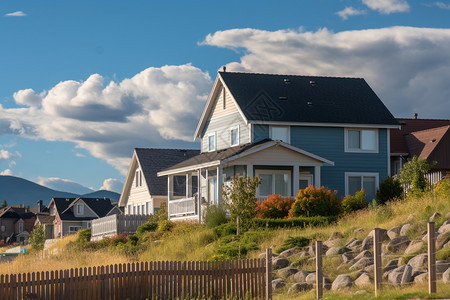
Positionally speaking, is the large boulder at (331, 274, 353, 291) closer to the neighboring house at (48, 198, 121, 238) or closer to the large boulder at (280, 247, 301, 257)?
the large boulder at (280, 247, 301, 257)

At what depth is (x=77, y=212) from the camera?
306 ft

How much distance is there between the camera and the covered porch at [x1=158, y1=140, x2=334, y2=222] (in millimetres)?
35562

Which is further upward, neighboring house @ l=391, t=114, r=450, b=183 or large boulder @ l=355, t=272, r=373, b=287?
neighboring house @ l=391, t=114, r=450, b=183

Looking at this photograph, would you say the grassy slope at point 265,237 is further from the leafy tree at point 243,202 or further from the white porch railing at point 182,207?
the white porch railing at point 182,207

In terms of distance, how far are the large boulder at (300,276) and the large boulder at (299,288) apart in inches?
26.6

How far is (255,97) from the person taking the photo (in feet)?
135

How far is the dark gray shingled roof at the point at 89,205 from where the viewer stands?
92125 mm

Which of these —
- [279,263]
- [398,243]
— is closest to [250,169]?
[279,263]

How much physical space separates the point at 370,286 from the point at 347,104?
26.0 metres

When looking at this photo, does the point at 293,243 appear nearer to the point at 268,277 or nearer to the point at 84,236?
the point at 268,277

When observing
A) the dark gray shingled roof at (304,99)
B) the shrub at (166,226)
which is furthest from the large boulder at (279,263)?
the dark gray shingled roof at (304,99)

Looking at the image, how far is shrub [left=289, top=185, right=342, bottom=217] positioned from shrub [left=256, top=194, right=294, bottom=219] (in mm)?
738

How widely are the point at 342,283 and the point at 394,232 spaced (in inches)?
196

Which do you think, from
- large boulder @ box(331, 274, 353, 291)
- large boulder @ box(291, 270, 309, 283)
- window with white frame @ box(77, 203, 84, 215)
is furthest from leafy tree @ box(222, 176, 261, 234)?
window with white frame @ box(77, 203, 84, 215)
